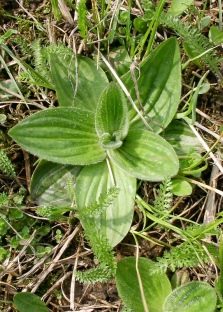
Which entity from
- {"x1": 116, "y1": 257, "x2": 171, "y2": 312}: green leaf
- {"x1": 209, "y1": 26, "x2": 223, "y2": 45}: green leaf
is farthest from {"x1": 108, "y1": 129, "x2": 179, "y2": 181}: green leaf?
{"x1": 209, "y1": 26, "x2": 223, "y2": 45}: green leaf

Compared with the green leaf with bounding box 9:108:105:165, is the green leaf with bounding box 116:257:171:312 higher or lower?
lower

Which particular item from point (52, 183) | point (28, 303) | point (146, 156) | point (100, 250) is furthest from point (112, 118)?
point (28, 303)

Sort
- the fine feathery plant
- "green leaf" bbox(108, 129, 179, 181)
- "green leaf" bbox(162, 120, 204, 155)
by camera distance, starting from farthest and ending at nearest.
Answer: "green leaf" bbox(162, 120, 204, 155) → "green leaf" bbox(108, 129, 179, 181) → the fine feathery plant

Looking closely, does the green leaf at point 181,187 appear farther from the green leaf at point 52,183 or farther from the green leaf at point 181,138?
the green leaf at point 52,183

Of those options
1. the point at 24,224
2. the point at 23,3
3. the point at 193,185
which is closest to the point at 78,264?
the point at 24,224

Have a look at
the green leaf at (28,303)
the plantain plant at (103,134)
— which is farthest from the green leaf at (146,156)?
the green leaf at (28,303)

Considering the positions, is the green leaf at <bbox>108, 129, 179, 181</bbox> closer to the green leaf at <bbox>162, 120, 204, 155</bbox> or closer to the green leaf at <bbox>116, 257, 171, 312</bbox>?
the green leaf at <bbox>162, 120, 204, 155</bbox>

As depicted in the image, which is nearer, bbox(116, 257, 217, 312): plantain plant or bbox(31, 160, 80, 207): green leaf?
bbox(116, 257, 217, 312): plantain plant

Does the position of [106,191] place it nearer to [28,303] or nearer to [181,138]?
[181,138]
